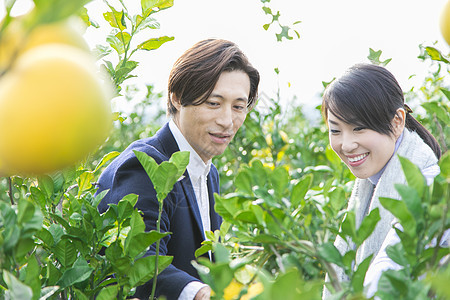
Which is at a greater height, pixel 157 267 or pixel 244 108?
pixel 244 108

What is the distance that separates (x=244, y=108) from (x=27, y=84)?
1306mm

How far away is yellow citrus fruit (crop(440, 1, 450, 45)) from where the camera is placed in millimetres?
366

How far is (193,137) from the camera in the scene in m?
1.52

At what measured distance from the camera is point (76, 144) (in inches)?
10.8

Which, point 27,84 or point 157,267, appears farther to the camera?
point 157,267

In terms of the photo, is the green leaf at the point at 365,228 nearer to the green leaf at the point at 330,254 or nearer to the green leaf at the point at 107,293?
the green leaf at the point at 330,254

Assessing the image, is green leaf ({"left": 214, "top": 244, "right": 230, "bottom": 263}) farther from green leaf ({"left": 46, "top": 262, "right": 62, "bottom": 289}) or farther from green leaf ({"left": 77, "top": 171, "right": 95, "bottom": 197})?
green leaf ({"left": 77, "top": 171, "right": 95, "bottom": 197})

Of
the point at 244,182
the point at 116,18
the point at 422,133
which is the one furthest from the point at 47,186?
the point at 422,133

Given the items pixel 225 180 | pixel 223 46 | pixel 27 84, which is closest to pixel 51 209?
pixel 27 84

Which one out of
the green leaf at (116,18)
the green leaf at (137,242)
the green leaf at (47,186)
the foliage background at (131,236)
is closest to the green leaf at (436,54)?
the foliage background at (131,236)

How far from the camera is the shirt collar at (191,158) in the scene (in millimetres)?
1527

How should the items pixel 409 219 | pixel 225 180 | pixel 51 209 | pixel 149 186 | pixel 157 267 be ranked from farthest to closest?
pixel 225 180 < pixel 149 186 < pixel 51 209 < pixel 157 267 < pixel 409 219

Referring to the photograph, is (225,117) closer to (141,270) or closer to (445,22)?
(141,270)

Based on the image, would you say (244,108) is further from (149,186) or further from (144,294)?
(144,294)
